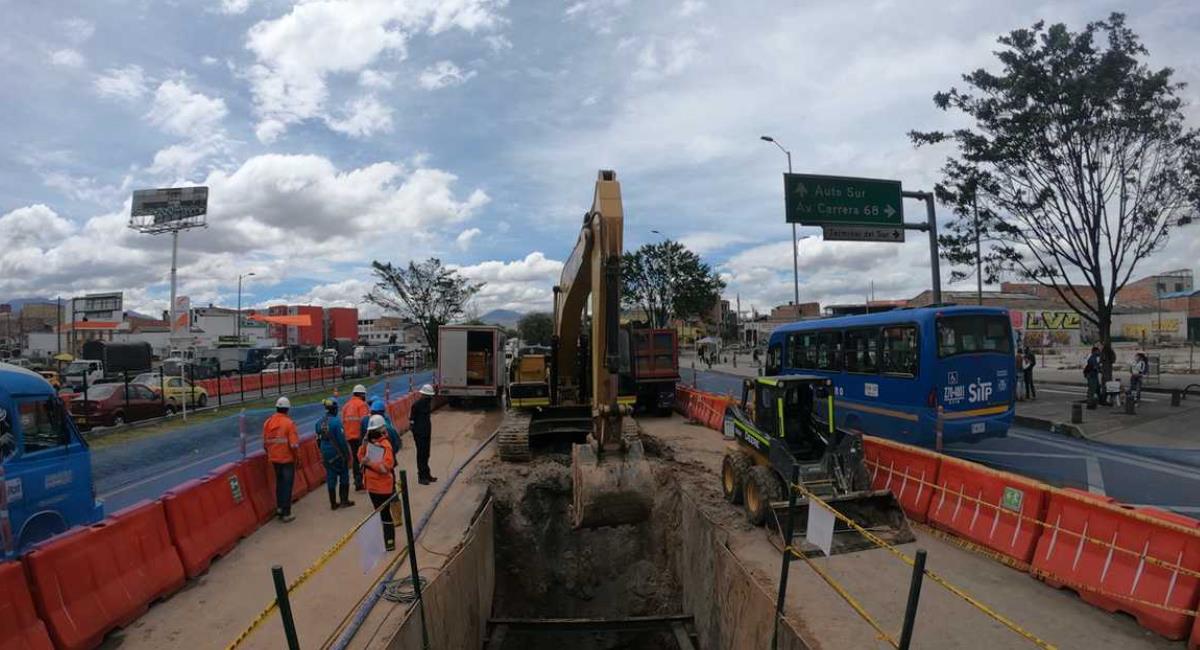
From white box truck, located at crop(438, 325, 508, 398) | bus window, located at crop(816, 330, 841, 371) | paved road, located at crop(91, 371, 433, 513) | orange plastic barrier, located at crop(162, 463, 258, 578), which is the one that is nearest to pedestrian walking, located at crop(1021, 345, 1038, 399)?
bus window, located at crop(816, 330, 841, 371)

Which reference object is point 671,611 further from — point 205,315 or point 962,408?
point 205,315

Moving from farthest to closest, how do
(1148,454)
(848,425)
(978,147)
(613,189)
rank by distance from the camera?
(978,147) → (848,425) → (1148,454) → (613,189)

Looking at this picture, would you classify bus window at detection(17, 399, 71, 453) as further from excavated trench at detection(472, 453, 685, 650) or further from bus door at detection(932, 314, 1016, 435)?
bus door at detection(932, 314, 1016, 435)

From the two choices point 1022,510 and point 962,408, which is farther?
point 962,408

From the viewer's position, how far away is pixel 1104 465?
11.8 metres

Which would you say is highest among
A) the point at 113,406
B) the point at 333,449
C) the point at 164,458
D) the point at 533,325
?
the point at 533,325

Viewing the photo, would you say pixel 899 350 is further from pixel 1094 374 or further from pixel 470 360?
pixel 470 360

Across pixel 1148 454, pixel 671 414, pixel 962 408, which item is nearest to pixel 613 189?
pixel 962 408

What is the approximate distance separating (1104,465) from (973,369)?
2.85 m

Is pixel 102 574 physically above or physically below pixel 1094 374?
below

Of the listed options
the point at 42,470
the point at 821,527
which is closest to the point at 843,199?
the point at 821,527

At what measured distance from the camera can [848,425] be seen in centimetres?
1468

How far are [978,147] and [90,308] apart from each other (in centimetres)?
9378

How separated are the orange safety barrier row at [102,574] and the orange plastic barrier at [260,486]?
2.09 metres
